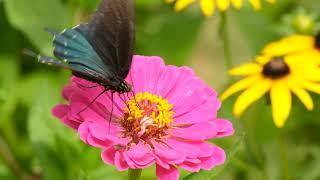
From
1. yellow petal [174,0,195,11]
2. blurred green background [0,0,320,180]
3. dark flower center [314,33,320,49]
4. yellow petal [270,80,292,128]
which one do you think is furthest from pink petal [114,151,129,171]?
dark flower center [314,33,320,49]

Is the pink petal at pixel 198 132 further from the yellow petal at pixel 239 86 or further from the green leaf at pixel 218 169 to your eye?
the yellow petal at pixel 239 86

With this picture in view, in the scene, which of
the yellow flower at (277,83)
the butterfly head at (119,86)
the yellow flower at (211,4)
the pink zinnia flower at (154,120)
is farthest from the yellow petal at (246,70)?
the butterfly head at (119,86)

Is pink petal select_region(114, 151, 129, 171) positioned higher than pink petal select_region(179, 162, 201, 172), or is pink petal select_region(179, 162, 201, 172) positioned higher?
pink petal select_region(114, 151, 129, 171)

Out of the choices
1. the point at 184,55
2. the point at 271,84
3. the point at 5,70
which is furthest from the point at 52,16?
the point at 271,84

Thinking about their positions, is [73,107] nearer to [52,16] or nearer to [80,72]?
[80,72]

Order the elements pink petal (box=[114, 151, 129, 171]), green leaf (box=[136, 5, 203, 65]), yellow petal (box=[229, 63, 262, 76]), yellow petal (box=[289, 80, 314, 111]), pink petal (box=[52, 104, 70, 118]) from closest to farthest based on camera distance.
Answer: pink petal (box=[114, 151, 129, 171]), pink petal (box=[52, 104, 70, 118]), yellow petal (box=[289, 80, 314, 111]), yellow petal (box=[229, 63, 262, 76]), green leaf (box=[136, 5, 203, 65])

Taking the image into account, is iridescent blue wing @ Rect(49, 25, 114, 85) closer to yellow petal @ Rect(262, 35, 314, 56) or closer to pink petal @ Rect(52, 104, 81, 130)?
pink petal @ Rect(52, 104, 81, 130)

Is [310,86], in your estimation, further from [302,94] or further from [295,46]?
[295,46]

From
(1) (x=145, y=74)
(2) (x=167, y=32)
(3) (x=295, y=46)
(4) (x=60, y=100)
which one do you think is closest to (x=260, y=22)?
(2) (x=167, y=32)

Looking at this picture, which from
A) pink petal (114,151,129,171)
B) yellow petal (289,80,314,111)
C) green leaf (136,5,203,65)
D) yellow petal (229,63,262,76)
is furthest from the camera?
green leaf (136,5,203,65)
